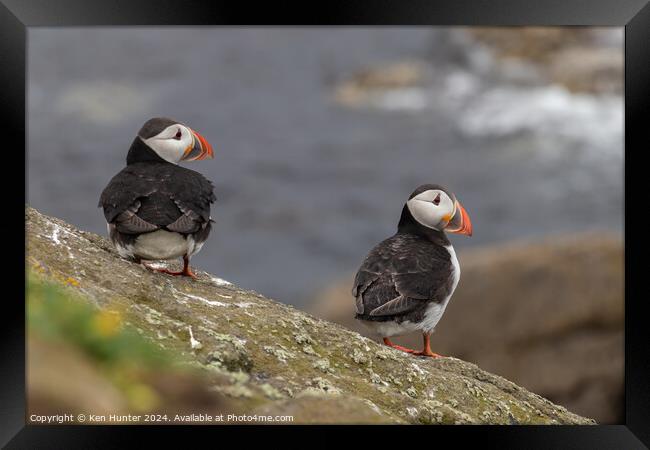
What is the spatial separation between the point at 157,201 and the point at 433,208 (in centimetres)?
274

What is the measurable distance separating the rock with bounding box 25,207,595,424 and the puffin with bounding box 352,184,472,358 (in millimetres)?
391

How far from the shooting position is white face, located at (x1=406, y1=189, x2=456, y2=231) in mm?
8102

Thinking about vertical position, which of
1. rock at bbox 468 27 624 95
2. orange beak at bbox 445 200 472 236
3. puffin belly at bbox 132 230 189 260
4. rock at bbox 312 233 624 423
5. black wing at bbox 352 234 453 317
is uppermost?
rock at bbox 468 27 624 95

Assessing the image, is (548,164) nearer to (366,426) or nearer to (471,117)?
(471,117)

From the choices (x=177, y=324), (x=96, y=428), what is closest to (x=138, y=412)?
(x=96, y=428)

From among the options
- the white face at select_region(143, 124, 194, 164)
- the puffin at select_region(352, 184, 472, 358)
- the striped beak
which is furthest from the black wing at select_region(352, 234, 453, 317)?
the white face at select_region(143, 124, 194, 164)

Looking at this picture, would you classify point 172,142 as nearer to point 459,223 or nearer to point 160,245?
point 160,245

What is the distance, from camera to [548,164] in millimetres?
20391

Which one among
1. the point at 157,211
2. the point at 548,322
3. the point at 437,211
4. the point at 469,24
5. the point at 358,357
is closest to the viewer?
the point at 358,357

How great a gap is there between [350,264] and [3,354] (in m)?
14.8

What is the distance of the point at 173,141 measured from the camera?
7.58 meters

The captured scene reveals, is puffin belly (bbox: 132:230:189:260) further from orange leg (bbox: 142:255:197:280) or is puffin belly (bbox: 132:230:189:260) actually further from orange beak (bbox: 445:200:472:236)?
orange beak (bbox: 445:200:472:236)

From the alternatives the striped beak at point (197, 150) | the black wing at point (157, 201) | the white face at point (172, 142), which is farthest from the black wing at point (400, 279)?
the white face at point (172, 142)

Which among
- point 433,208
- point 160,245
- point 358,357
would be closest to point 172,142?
point 160,245
